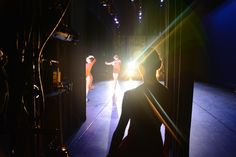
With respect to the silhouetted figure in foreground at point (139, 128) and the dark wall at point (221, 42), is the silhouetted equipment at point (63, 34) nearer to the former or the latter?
the silhouetted figure in foreground at point (139, 128)

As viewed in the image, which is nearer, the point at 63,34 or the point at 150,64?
the point at 150,64

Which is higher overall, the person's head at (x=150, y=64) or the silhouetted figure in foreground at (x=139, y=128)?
the person's head at (x=150, y=64)

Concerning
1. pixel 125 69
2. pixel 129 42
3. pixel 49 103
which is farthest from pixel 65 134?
pixel 129 42

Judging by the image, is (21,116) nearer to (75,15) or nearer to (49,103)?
(49,103)

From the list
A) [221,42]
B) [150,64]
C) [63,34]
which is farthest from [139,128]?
[221,42]

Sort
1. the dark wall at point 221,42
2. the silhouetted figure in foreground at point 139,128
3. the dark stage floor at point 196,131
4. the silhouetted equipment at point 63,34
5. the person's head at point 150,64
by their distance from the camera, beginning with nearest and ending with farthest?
1. the silhouetted figure in foreground at point 139,128
2. the person's head at point 150,64
3. the silhouetted equipment at point 63,34
4. the dark stage floor at point 196,131
5. the dark wall at point 221,42

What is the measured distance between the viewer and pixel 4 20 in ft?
7.29

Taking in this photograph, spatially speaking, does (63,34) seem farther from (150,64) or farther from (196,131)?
(196,131)

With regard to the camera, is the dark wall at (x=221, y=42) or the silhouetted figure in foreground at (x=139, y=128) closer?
the silhouetted figure in foreground at (x=139, y=128)

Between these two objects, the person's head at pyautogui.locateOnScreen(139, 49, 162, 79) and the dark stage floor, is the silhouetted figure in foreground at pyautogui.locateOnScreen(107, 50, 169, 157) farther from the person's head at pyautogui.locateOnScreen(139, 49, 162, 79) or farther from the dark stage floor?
the dark stage floor

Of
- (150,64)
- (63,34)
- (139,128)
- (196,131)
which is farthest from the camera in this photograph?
(196,131)

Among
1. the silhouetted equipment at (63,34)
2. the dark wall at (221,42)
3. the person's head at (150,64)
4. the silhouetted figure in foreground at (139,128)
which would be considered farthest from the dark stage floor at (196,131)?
the dark wall at (221,42)

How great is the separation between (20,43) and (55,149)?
2.43ft

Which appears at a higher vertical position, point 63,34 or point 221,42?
point 221,42
